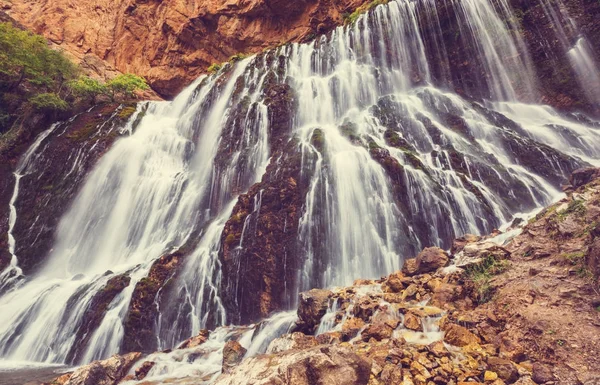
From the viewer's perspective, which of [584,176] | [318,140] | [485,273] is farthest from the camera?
[318,140]

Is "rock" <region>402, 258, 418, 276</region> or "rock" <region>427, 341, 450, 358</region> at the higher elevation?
"rock" <region>402, 258, 418, 276</region>

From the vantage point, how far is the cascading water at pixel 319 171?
12273mm

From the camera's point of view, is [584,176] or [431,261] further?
[584,176]

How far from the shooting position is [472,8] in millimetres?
23250

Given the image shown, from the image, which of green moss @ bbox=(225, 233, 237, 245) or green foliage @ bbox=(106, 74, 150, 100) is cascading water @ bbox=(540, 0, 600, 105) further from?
green foliage @ bbox=(106, 74, 150, 100)

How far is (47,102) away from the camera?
2375cm

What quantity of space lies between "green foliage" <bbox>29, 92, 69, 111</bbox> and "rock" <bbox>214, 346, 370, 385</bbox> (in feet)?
84.5

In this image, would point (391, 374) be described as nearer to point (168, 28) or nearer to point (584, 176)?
point (584, 176)

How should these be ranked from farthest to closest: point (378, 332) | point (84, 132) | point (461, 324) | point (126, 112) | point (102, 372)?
point (126, 112) → point (84, 132) → point (102, 372) → point (378, 332) → point (461, 324)

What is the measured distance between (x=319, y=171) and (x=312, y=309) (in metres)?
7.16

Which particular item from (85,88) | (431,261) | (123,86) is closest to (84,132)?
(85,88)

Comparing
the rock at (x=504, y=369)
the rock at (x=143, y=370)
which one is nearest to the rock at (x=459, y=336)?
the rock at (x=504, y=369)

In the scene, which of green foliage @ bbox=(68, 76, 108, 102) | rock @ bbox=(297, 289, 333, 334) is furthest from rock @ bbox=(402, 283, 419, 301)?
green foliage @ bbox=(68, 76, 108, 102)

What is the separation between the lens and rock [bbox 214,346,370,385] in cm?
457
